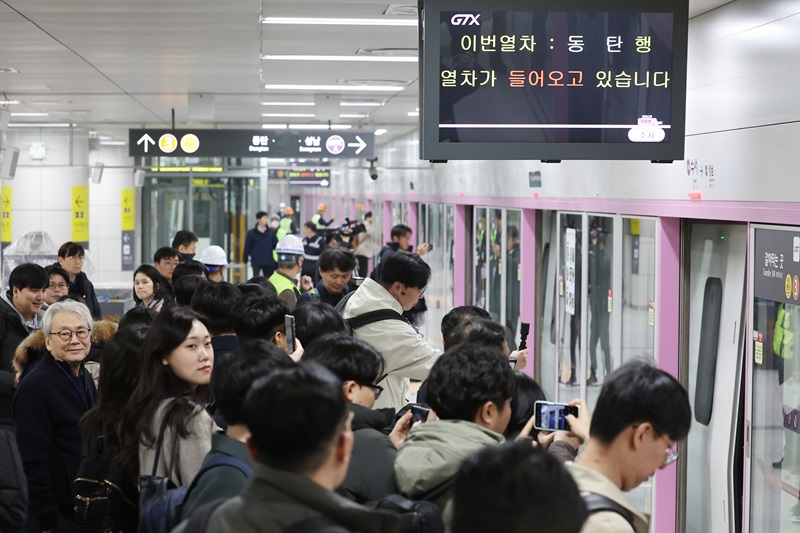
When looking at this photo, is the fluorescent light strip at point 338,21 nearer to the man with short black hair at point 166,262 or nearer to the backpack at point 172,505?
the man with short black hair at point 166,262

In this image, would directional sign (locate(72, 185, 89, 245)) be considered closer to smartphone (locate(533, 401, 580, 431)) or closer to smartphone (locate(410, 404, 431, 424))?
smartphone (locate(410, 404, 431, 424))

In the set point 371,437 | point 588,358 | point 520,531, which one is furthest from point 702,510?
point 520,531

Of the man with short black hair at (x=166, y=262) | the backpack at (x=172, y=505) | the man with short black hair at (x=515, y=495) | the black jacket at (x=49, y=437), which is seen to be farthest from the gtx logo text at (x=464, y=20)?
the man with short black hair at (x=166, y=262)

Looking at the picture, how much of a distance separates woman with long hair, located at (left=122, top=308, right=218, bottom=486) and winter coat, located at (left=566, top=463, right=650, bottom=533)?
1356 millimetres

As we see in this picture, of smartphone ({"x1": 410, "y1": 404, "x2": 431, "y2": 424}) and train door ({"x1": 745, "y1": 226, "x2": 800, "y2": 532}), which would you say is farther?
train door ({"x1": 745, "y1": 226, "x2": 800, "y2": 532})

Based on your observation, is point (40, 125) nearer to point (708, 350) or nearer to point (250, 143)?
point (250, 143)

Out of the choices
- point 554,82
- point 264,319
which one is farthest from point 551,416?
point 554,82

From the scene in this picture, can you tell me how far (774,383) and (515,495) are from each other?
146 inches

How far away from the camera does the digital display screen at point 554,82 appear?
457 centimetres

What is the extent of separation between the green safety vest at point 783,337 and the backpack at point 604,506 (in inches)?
115

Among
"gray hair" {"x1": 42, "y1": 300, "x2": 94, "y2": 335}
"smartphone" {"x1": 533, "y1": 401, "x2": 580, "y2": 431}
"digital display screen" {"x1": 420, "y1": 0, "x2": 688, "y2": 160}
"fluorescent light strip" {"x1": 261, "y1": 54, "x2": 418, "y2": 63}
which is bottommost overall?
"smartphone" {"x1": 533, "y1": 401, "x2": 580, "y2": 431}

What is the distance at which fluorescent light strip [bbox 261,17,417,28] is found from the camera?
259 inches

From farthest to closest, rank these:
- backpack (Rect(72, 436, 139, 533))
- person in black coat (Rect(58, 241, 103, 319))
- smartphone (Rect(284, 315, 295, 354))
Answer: person in black coat (Rect(58, 241, 103, 319)) < smartphone (Rect(284, 315, 295, 354)) < backpack (Rect(72, 436, 139, 533))

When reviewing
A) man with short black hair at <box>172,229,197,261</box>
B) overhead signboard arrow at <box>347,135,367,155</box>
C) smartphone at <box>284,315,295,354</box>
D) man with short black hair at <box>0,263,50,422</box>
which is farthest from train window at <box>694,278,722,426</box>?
overhead signboard arrow at <box>347,135,367,155</box>
